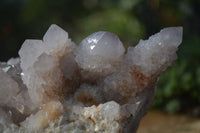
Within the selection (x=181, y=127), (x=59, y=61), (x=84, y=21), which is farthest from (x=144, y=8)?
(x=59, y=61)

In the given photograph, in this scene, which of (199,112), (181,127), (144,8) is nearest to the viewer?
(181,127)

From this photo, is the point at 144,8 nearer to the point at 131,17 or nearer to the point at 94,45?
the point at 131,17

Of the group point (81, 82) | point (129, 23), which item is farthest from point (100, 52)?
point (129, 23)

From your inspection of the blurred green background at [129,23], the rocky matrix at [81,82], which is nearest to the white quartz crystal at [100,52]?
the rocky matrix at [81,82]

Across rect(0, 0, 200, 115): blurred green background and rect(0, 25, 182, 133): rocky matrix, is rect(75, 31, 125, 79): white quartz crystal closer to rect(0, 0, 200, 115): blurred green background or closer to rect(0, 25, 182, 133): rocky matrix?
rect(0, 25, 182, 133): rocky matrix

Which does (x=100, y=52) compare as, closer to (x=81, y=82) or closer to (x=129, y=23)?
(x=81, y=82)

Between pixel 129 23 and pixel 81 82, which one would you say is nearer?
pixel 81 82

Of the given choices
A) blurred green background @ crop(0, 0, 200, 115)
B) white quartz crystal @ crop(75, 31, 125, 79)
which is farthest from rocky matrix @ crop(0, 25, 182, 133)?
blurred green background @ crop(0, 0, 200, 115)
